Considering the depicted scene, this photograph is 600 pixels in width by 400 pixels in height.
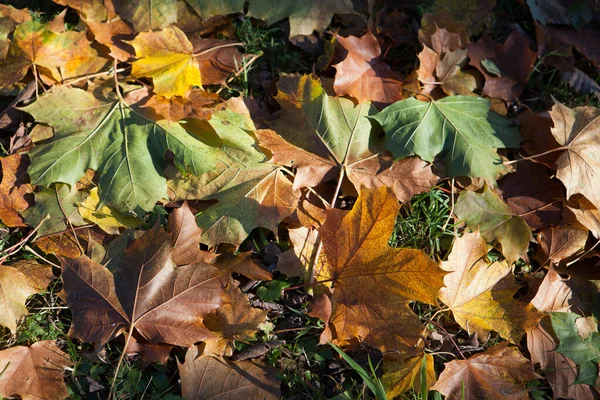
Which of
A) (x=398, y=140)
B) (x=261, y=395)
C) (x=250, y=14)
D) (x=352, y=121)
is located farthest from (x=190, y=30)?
(x=261, y=395)

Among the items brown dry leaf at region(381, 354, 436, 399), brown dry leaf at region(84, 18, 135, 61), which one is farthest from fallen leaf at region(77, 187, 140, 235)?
brown dry leaf at region(381, 354, 436, 399)

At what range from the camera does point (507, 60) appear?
255 cm

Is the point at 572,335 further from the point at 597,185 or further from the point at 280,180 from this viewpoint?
the point at 280,180

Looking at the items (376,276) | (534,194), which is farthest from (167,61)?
(534,194)

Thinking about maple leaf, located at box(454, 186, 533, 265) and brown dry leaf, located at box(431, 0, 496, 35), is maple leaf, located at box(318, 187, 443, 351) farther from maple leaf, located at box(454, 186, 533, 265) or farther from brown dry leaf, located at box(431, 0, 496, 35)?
brown dry leaf, located at box(431, 0, 496, 35)

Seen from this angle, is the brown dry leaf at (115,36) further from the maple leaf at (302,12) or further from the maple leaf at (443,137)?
the maple leaf at (443,137)

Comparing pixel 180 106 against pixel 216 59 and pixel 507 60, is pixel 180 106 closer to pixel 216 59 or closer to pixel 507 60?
pixel 216 59

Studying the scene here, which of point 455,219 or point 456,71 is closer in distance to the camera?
point 455,219

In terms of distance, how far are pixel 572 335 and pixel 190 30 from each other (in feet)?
6.54

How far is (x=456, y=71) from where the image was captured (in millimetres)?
2453

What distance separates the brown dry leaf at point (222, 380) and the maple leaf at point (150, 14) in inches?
55.8

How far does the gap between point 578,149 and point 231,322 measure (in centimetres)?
154

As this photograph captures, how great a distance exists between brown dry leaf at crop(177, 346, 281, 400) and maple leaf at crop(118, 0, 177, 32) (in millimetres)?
1419

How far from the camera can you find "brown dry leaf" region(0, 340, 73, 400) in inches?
69.7
